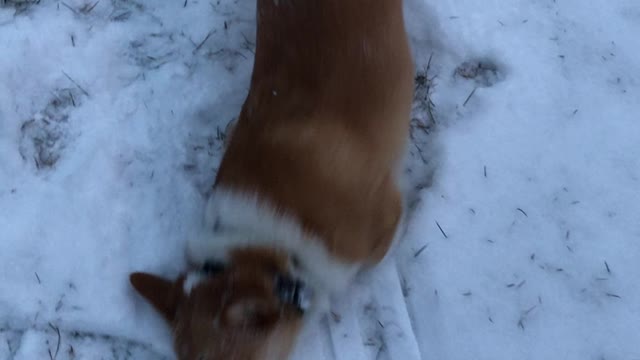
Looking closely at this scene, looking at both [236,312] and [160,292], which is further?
[160,292]

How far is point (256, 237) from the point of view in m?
2.50

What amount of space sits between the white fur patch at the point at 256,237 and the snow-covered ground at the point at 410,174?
378mm

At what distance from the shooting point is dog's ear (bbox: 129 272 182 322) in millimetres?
2510

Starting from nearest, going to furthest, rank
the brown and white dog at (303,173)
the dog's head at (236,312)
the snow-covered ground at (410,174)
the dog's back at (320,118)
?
the dog's head at (236,312) → the brown and white dog at (303,173) → the dog's back at (320,118) → the snow-covered ground at (410,174)

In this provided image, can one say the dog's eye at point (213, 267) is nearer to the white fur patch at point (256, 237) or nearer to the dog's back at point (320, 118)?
the white fur patch at point (256, 237)

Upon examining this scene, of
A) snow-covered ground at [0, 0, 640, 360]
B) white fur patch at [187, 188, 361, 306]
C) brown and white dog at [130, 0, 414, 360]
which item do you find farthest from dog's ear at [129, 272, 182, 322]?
snow-covered ground at [0, 0, 640, 360]

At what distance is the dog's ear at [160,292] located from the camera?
2.51 metres

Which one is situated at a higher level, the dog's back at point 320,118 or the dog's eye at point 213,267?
the dog's back at point 320,118

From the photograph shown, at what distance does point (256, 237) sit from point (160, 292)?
411 mm

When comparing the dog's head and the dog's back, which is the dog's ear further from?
the dog's back

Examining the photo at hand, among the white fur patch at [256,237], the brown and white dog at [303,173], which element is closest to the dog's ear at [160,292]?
the brown and white dog at [303,173]

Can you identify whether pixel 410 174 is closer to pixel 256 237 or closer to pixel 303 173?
pixel 303 173

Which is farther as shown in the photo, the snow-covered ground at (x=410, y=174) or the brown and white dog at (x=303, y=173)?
the snow-covered ground at (x=410, y=174)

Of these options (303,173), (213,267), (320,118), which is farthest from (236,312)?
(320,118)
